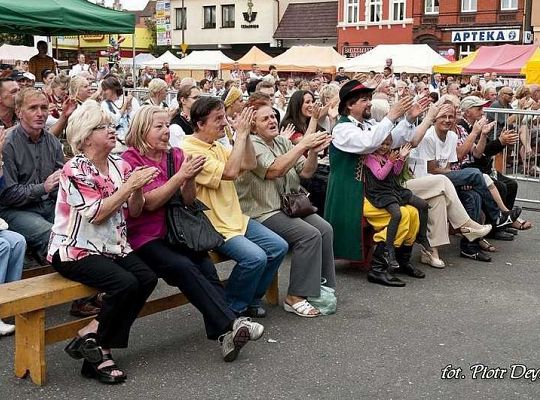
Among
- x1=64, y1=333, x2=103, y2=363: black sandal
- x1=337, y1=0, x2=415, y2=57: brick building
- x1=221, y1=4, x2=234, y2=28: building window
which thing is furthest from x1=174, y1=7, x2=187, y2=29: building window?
x1=64, y1=333, x2=103, y2=363: black sandal

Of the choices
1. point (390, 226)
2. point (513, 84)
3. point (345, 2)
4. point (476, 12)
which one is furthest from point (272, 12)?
point (390, 226)

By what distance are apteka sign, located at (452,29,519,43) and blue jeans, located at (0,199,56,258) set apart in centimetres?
4197

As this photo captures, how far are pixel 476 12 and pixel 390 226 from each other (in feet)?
138

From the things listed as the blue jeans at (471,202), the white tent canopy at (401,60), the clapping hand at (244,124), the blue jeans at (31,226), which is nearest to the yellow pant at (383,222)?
the blue jeans at (471,202)

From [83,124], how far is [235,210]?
4.58ft

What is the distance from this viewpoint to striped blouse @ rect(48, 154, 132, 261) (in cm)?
421

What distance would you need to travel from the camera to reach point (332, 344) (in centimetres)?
489

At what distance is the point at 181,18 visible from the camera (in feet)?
209

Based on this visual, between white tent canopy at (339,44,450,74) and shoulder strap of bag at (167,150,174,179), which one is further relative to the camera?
white tent canopy at (339,44,450,74)

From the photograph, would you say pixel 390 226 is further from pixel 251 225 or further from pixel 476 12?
pixel 476 12

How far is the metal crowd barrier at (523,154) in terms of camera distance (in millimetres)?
10211

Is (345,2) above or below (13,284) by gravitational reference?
above

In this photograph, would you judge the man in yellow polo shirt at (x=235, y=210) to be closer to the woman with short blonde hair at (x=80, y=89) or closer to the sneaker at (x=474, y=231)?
the sneaker at (x=474, y=231)

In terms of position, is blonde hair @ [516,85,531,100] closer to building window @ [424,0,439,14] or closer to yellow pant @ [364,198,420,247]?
yellow pant @ [364,198,420,247]
